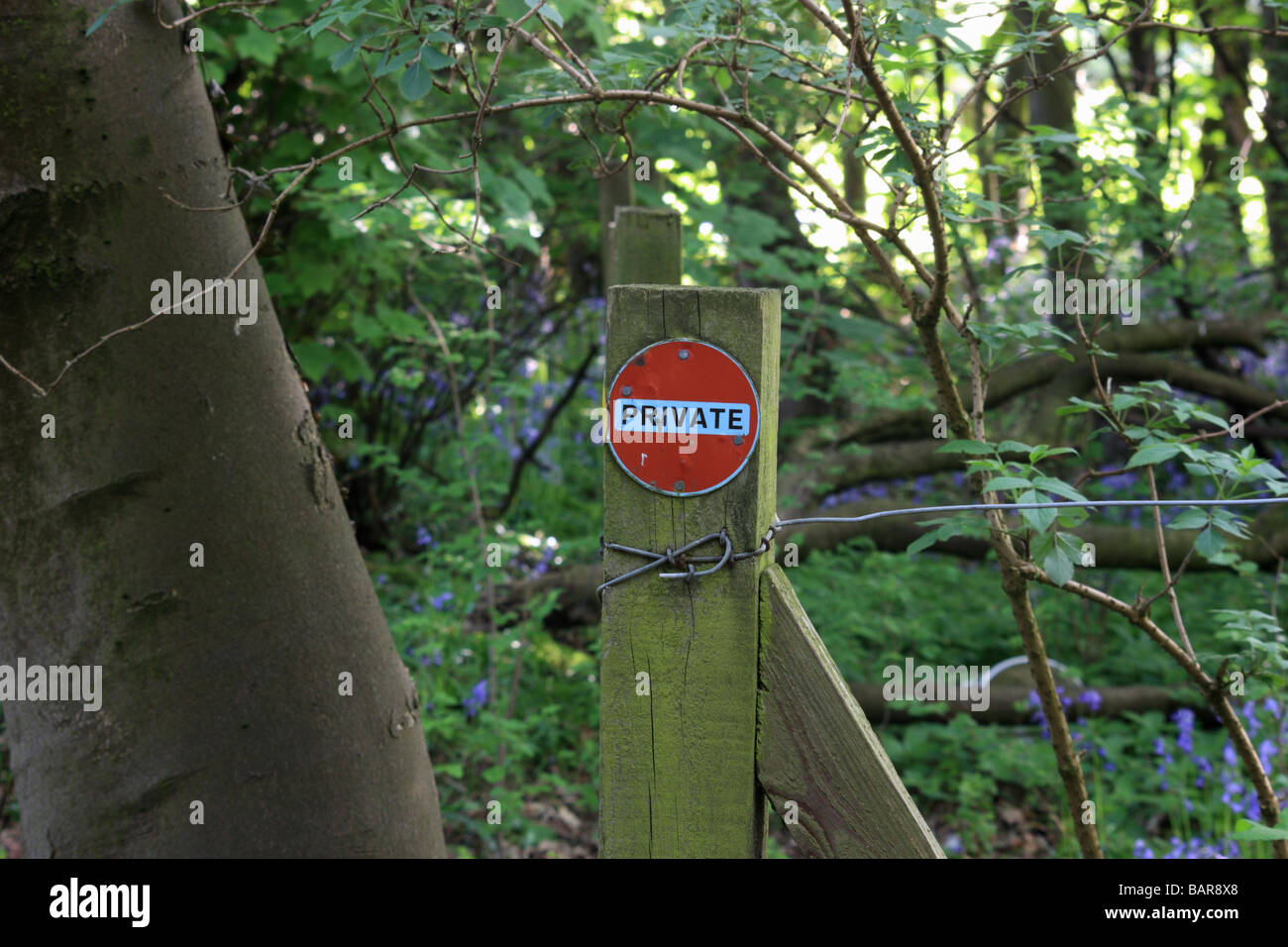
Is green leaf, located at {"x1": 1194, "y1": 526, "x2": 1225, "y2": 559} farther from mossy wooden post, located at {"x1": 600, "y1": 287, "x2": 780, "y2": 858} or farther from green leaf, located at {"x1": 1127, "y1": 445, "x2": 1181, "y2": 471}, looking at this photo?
mossy wooden post, located at {"x1": 600, "y1": 287, "x2": 780, "y2": 858}

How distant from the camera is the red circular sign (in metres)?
1.14

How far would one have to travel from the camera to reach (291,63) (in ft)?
12.4

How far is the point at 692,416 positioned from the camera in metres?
1.15

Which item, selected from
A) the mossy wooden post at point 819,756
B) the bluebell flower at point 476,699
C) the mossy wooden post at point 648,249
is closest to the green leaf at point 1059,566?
the mossy wooden post at point 819,756

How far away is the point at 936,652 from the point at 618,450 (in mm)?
3233

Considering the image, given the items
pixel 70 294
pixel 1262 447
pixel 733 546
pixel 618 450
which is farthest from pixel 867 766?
pixel 1262 447

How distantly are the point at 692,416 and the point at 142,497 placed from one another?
0.96m

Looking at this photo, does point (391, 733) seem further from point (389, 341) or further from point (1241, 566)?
point (389, 341)

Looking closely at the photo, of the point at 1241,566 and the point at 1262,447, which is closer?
the point at 1241,566

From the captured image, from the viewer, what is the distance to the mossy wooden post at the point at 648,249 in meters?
1.68

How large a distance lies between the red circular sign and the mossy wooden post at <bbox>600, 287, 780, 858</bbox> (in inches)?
0.5

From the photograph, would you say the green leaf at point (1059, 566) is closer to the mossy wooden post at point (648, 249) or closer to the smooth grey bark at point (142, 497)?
the mossy wooden post at point (648, 249)

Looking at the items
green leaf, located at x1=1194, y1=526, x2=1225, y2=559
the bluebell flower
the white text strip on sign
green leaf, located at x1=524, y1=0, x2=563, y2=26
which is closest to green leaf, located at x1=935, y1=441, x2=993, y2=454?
green leaf, located at x1=1194, y1=526, x2=1225, y2=559

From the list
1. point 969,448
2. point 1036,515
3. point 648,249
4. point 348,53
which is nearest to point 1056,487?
point 1036,515
